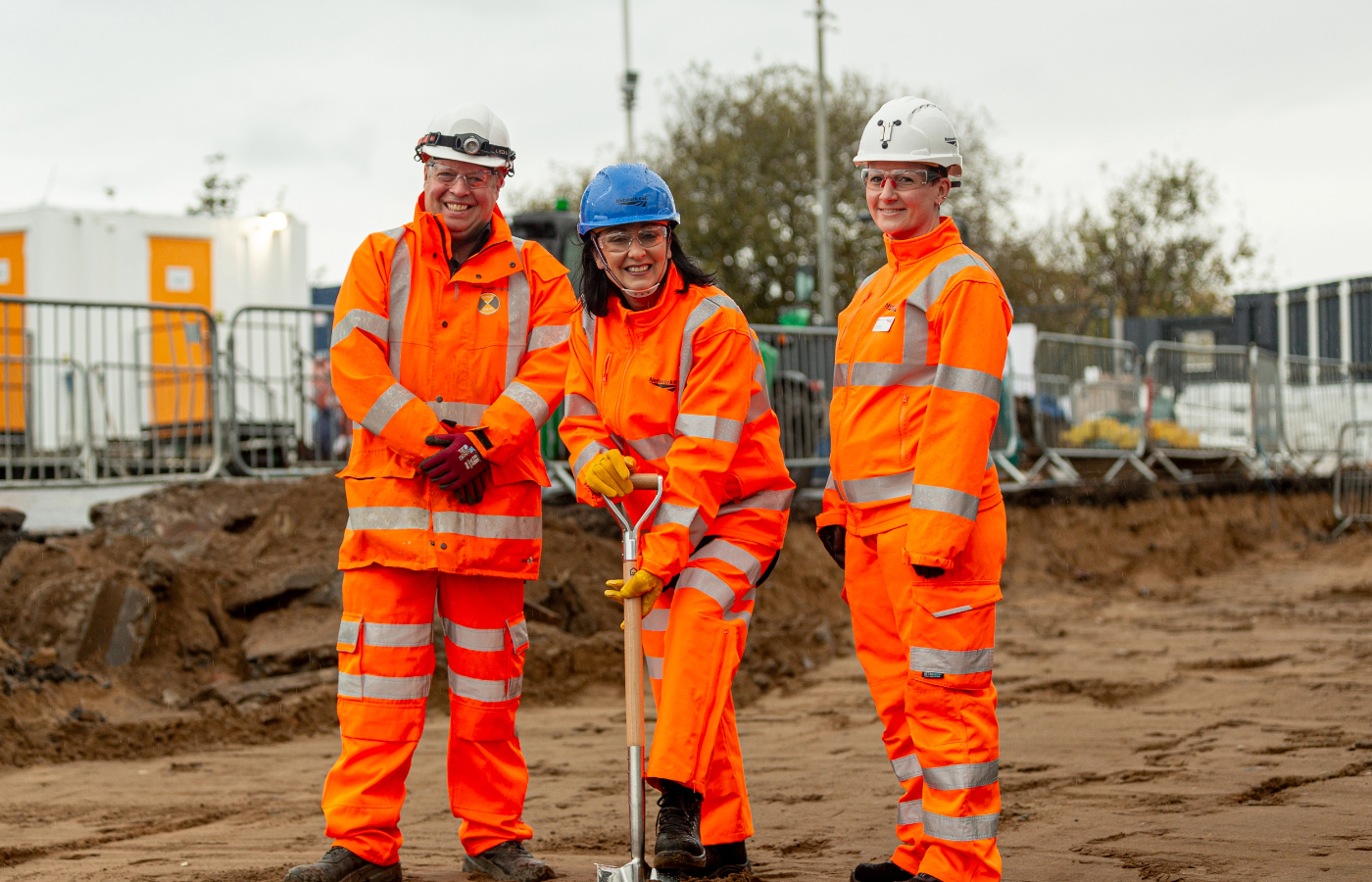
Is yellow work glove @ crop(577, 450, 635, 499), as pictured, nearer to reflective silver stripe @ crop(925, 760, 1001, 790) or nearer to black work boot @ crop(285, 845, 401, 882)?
reflective silver stripe @ crop(925, 760, 1001, 790)

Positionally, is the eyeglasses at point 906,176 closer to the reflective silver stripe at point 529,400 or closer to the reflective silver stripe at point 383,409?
the reflective silver stripe at point 529,400

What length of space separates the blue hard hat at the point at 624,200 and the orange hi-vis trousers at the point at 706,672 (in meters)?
1.04

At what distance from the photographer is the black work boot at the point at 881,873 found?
4.18 m

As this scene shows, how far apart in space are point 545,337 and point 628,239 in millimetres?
575

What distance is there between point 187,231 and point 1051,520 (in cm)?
1013

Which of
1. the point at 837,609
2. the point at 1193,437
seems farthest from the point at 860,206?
the point at 837,609

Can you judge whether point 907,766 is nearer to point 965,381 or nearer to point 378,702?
point 965,381

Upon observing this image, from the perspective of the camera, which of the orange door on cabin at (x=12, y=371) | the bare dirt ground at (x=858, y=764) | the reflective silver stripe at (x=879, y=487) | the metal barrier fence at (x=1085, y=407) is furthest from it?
the metal barrier fence at (x=1085, y=407)

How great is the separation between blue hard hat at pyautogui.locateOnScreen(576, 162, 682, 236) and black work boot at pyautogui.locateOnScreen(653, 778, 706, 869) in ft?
5.63

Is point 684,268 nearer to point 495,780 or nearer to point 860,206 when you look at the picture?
point 495,780

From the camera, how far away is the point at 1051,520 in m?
14.3

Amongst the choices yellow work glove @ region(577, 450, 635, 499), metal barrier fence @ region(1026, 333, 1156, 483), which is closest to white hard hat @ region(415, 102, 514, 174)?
yellow work glove @ region(577, 450, 635, 499)

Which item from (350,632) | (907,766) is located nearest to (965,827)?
(907,766)

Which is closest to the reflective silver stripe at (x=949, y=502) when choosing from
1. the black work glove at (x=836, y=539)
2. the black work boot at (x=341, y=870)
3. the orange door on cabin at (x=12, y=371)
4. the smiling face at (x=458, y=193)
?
the black work glove at (x=836, y=539)
